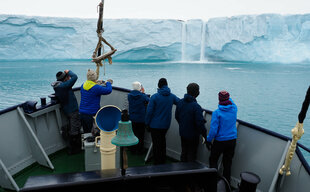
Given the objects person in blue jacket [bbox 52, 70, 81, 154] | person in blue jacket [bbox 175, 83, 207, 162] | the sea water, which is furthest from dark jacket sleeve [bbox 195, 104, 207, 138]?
the sea water

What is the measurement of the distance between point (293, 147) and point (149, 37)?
102 feet

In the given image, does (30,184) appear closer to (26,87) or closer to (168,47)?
(26,87)

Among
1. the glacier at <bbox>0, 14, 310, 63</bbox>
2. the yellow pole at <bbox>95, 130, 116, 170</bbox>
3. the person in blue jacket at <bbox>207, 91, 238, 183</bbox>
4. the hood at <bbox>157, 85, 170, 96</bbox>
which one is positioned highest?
the glacier at <bbox>0, 14, 310, 63</bbox>

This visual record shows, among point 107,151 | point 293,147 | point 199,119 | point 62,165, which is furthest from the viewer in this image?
point 62,165

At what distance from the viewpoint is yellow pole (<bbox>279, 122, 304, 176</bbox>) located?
5.93ft

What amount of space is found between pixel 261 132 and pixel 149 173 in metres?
1.76

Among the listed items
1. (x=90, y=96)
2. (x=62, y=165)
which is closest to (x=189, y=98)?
(x=90, y=96)

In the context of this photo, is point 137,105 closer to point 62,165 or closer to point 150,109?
point 150,109

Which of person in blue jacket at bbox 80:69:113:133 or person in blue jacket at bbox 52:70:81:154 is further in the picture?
person in blue jacket at bbox 52:70:81:154

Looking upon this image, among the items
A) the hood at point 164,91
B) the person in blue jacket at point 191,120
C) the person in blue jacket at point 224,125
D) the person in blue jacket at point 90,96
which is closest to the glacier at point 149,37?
the person in blue jacket at point 90,96

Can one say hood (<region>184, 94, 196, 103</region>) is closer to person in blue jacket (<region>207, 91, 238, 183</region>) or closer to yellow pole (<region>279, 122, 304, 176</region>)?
person in blue jacket (<region>207, 91, 238, 183</region>)

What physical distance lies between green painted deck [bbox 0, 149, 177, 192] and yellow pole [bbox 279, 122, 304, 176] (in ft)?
5.83

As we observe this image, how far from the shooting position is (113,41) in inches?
1235

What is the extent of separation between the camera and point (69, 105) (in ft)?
11.4
